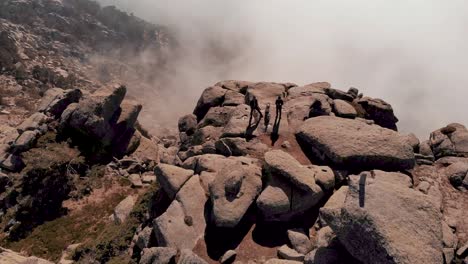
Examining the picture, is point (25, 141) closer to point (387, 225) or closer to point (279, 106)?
point (279, 106)

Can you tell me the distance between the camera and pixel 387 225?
18.0 metres

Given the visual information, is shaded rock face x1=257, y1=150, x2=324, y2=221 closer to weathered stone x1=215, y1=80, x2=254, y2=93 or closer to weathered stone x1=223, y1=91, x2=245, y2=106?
weathered stone x1=223, y1=91, x2=245, y2=106

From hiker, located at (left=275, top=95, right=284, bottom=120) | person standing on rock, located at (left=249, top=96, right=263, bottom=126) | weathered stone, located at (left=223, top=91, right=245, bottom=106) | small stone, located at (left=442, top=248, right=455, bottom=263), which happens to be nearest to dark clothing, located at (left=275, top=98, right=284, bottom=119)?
hiker, located at (left=275, top=95, right=284, bottom=120)

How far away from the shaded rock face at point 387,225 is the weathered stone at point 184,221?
11678 millimetres

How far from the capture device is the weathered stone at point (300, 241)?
82.8 ft

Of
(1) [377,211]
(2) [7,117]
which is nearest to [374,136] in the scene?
(1) [377,211]

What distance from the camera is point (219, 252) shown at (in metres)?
25.9

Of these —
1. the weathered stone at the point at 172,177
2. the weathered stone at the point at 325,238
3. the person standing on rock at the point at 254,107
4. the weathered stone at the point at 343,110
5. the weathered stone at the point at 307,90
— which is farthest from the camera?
the weathered stone at the point at 307,90

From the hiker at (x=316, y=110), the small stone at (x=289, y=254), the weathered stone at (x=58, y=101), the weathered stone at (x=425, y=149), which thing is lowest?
the weathered stone at (x=58, y=101)

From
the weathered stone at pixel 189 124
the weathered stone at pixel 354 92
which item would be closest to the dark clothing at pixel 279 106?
the weathered stone at pixel 189 124

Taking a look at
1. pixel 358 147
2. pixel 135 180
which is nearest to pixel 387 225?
pixel 358 147

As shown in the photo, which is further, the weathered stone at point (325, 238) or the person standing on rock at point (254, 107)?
the person standing on rock at point (254, 107)

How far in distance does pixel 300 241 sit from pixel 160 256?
10832mm

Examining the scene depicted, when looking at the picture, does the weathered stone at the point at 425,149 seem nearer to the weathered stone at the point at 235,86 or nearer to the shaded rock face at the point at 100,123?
the weathered stone at the point at 235,86
